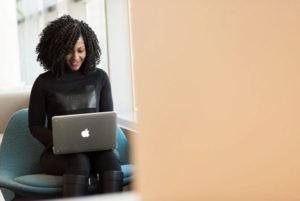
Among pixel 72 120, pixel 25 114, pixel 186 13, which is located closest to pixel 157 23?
pixel 186 13

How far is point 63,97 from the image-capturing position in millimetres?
2418

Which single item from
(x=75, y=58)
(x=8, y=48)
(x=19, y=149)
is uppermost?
(x=8, y=48)

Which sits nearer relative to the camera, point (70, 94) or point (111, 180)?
point (111, 180)

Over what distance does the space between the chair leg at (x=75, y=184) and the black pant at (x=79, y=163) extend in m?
0.03

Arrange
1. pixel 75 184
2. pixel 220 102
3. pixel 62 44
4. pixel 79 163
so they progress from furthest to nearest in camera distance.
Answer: pixel 62 44, pixel 79 163, pixel 75 184, pixel 220 102

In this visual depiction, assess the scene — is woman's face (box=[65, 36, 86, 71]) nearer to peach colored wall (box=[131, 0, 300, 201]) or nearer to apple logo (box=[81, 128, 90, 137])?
apple logo (box=[81, 128, 90, 137])

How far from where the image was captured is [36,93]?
2.42 metres

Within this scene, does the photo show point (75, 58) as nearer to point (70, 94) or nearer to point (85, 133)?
point (70, 94)

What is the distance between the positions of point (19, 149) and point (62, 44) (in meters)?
0.56

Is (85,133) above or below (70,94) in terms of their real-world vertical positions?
below

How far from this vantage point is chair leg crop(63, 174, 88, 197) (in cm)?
215

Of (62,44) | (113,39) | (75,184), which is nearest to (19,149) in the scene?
(75,184)

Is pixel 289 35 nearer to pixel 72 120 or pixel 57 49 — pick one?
pixel 72 120

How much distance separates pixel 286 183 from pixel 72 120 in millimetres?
1808
